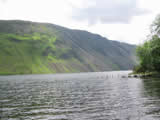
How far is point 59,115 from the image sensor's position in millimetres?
24125

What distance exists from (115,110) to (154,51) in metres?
61.9

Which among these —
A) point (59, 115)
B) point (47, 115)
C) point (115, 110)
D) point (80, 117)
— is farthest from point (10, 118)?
point (115, 110)

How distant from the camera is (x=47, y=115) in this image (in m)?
24.4

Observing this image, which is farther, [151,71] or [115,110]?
[151,71]

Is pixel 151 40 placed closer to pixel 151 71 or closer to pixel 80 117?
pixel 151 71

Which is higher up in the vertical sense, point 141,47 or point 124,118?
point 141,47

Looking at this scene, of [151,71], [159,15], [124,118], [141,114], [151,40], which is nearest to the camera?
[124,118]

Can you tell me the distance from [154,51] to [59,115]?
66.5 metres

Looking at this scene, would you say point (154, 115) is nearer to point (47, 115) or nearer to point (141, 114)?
point (141, 114)

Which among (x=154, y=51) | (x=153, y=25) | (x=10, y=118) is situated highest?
(x=153, y=25)

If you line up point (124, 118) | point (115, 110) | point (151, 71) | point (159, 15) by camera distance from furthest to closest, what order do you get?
point (151, 71) < point (159, 15) < point (115, 110) < point (124, 118)

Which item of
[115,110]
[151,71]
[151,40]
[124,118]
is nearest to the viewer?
[124,118]

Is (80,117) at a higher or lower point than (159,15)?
lower

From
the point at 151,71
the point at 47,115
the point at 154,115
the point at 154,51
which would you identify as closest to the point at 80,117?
the point at 47,115
